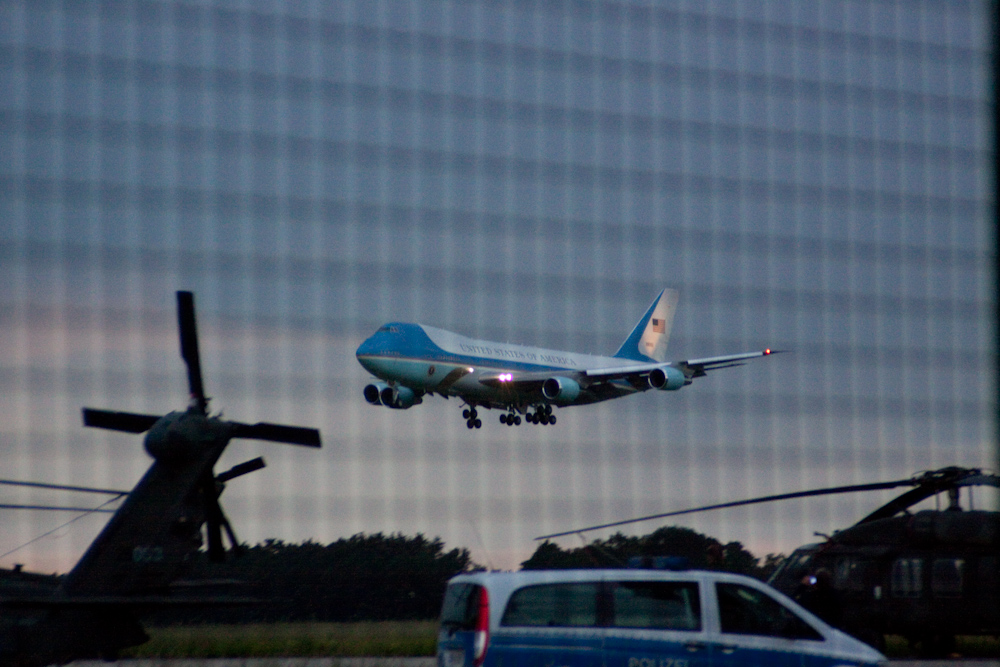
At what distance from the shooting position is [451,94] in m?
23.1

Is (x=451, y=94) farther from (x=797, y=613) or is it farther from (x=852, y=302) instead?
(x=797, y=613)

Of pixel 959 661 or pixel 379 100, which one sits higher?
pixel 379 100

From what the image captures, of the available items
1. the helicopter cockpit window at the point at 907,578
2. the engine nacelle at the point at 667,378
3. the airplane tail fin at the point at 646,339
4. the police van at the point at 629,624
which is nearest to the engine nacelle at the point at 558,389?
the engine nacelle at the point at 667,378

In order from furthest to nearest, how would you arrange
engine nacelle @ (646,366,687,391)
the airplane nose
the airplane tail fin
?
the airplane tail fin → the airplane nose → engine nacelle @ (646,366,687,391)

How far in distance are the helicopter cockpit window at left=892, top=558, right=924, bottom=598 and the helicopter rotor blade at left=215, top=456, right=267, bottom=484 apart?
8.31 m

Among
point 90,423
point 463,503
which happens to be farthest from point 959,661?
point 90,423

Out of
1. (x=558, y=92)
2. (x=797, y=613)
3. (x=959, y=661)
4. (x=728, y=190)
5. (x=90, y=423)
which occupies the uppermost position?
(x=558, y=92)

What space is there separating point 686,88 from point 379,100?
276 inches

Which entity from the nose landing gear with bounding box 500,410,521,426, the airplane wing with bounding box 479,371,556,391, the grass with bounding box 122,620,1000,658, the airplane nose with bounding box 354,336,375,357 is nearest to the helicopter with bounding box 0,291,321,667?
the grass with bounding box 122,620,1000,658

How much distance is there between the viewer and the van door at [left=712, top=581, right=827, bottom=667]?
29.1 ft

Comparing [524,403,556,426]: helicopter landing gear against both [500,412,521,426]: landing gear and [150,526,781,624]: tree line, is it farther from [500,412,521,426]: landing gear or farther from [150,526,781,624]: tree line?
[150,526,781,624]: tree line

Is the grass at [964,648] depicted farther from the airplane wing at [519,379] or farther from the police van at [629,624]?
the airplane wing at [519,379]

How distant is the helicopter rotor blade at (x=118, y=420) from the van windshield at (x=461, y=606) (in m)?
4.16

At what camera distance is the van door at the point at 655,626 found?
875cm
